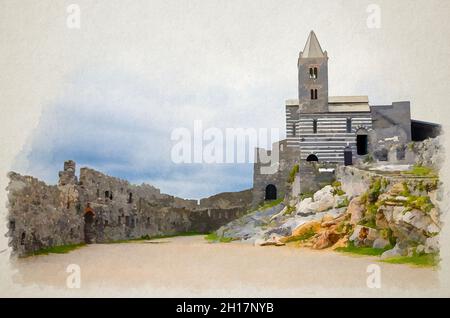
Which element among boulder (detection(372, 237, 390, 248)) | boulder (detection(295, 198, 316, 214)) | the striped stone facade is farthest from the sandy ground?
the striped stone facade

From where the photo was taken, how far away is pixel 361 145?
101ft

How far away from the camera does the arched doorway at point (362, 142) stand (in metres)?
30.5

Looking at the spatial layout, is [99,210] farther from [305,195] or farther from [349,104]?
[349,104]

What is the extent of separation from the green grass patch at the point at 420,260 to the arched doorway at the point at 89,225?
45.7 feet

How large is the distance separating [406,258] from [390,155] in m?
12.9

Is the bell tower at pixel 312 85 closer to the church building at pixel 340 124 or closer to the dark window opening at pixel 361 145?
the church building at pixel 340 124

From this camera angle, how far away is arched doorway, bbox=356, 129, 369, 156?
30469 mm

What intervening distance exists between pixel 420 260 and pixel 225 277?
6031 mm

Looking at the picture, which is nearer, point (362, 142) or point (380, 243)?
point (380, 243)

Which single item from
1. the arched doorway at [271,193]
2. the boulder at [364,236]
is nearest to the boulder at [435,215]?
the boulder at [364,236]

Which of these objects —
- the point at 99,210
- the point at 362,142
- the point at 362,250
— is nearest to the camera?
the point at 362,250

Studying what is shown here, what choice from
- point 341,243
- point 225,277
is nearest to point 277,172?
point 341,243
